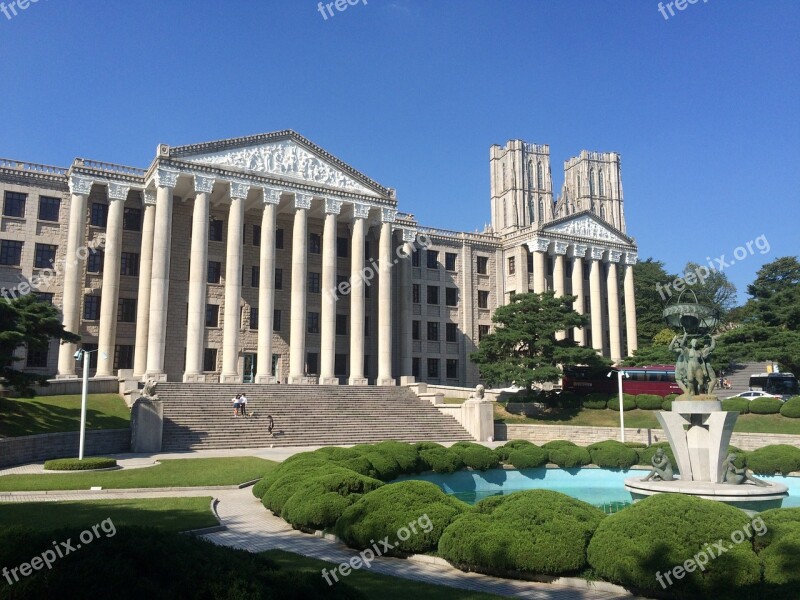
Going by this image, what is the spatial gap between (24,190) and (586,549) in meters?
49.1

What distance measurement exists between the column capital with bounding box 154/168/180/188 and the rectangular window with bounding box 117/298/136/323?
385 inches

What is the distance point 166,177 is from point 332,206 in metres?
13.1

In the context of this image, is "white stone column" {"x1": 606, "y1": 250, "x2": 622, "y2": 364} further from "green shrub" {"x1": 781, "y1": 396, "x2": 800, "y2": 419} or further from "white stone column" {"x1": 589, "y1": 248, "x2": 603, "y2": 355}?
"green shrub" {"x1": 781, "y1": 396, "x2": 800, "y2": 419}

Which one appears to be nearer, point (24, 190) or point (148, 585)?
point (148, 585)

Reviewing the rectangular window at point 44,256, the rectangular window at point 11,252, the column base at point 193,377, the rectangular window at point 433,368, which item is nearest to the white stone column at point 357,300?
the column base at point 193,377

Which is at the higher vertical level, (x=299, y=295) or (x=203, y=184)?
(x=203, y=184)

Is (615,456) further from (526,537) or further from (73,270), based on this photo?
(73,270)

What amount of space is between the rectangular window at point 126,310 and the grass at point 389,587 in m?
42.6

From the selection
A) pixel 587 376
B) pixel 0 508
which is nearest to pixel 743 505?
pixel 0 508

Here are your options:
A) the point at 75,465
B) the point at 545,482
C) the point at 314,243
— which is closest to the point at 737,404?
the point at 545,482

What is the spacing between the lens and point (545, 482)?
25609mm

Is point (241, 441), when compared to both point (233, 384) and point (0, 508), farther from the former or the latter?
point (0, 508)

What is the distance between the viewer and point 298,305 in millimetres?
49469

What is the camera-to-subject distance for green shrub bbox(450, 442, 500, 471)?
25.0 metres
